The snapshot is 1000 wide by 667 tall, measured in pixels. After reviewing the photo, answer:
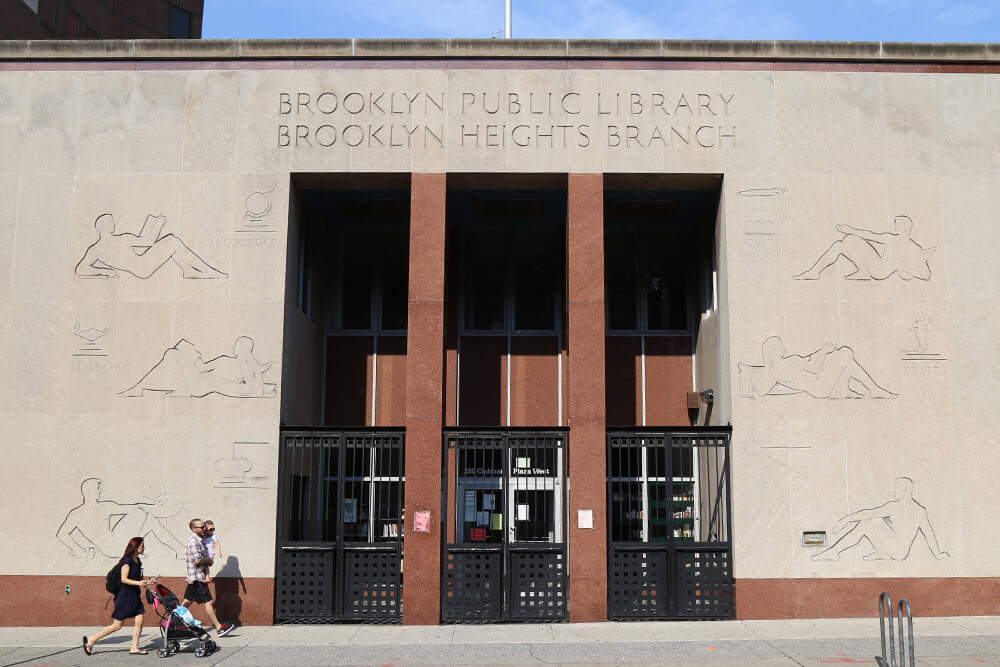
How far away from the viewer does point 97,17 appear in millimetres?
32375

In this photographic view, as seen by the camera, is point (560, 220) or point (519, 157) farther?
point (560, 220)

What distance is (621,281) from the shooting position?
1953 cm

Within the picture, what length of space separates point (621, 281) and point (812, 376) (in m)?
5.43

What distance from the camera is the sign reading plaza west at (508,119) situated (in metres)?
15.9

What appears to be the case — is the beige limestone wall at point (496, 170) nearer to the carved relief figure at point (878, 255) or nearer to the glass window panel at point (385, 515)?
the carved relief figure at point (878, 255)

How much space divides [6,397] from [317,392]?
5.64 m

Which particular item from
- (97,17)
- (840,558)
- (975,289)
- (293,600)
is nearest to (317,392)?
(293,600)

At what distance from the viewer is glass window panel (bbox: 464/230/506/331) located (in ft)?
63.9

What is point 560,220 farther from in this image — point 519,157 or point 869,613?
point 869,613

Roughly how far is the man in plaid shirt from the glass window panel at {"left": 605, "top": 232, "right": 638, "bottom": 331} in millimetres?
9518

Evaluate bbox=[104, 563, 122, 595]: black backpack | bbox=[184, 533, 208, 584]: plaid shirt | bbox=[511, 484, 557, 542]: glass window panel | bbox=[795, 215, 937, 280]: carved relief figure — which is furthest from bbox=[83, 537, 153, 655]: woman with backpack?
bbox=[795, 215, 937, 280]: carved relief figure

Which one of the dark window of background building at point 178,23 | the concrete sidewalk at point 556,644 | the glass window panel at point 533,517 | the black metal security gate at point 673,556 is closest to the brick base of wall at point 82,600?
the concrete sidewalk at point 556,644

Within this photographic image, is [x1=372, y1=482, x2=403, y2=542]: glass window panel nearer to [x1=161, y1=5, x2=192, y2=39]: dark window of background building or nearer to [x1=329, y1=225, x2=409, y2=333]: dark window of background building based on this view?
[x1=329, y1=225, x2=409, y2=333]: dark window of background building

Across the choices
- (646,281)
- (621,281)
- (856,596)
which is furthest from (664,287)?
(856,596)
